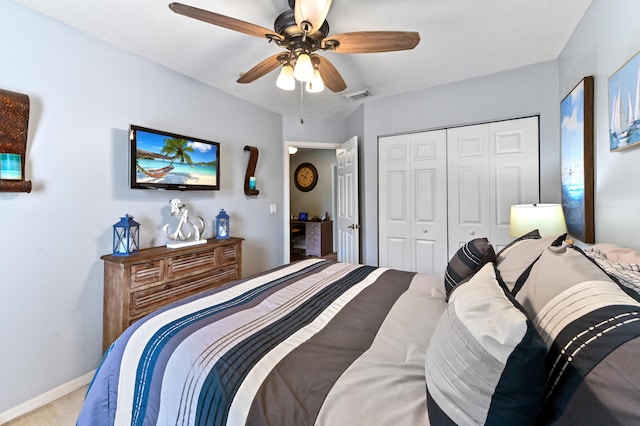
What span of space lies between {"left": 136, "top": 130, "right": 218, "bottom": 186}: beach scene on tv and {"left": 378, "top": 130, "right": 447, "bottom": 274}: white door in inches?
76.1

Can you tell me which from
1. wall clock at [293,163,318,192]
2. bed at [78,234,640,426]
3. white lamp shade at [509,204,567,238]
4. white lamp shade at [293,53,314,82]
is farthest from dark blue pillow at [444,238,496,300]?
wall clock at [293,163,318,192]

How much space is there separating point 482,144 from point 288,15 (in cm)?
222

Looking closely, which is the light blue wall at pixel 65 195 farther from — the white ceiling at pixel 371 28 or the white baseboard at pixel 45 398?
the white ceiling at pixel 371 28

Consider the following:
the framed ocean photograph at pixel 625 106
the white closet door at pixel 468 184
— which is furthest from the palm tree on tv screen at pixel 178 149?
the framed ocean photograph at pixel 625 106

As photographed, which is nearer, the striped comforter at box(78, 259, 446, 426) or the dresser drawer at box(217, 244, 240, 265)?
the striped comforter at box(78, 259, 446, 426)

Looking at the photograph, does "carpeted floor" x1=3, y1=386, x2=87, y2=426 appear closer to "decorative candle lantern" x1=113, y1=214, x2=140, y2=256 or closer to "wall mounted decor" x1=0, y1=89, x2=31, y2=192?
Answer: "decorative candle lantern" x1=113, y1=214, x2=140, y2=256

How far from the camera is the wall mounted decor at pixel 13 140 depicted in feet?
5.14

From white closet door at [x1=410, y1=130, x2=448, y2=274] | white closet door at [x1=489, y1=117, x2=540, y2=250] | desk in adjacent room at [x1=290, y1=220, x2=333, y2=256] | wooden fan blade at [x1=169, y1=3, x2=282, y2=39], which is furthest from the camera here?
desk in adjacent room at [x1=290, y1=220, x2=333, y2=256]

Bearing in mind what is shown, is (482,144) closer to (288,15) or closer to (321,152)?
(288,15)

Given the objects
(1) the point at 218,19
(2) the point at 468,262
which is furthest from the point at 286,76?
(2) the point at 468,262

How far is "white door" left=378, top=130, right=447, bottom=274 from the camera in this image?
2.98 meters

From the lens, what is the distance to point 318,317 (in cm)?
121

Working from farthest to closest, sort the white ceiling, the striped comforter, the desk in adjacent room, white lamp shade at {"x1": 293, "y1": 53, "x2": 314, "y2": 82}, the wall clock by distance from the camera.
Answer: the wall clock, the desk in adjacent room, the white ceiling, white lamp shade at {"x1": 293, "y1": 53, "x2": 314, "y2": 82}, the striped comforter

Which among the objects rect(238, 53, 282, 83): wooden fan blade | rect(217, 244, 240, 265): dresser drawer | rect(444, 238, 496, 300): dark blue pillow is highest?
rect(238, 53, 282, 83): wooden fan blade
